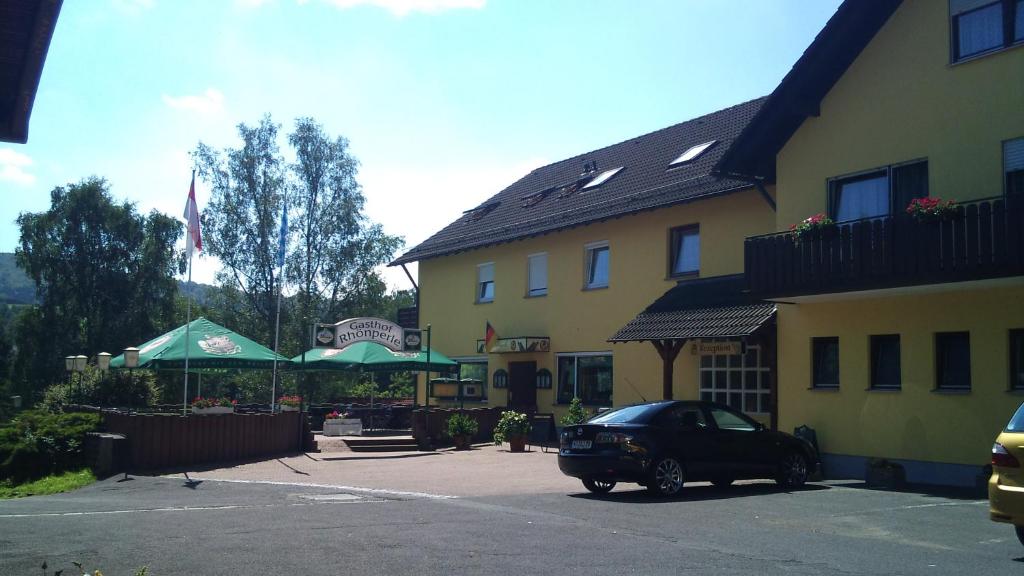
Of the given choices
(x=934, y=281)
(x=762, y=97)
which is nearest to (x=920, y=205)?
(x=934, y=281)

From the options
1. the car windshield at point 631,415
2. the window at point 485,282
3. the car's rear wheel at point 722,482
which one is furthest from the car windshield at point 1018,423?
the window at point 485,282

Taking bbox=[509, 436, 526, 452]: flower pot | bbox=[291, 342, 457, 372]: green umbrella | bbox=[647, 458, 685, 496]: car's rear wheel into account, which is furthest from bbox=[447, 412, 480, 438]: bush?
bbox=[647, 458, 685, 496]: car's rear wheel

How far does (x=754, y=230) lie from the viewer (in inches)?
819

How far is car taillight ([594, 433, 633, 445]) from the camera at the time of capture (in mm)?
13234

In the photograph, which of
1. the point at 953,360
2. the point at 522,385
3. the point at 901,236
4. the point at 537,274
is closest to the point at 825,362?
the point at 953,360

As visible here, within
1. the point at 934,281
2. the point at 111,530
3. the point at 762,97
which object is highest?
the point at 762,97

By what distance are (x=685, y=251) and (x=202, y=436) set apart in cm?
1171

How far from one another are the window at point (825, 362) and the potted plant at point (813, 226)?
228 cm

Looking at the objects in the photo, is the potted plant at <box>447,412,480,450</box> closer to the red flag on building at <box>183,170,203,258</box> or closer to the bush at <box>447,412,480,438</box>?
the bush at <box>447,412,480,438</box>

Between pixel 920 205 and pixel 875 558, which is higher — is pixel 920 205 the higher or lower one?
the higher one

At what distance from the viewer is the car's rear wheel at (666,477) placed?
13.1 m

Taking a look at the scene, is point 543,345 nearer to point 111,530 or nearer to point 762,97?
point 762,97

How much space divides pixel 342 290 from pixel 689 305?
2963cm

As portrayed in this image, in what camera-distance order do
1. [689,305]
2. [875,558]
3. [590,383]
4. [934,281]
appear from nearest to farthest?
1. [875,558]
2. [934,281]
3. [689,305]
4. [590,383]
